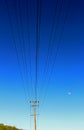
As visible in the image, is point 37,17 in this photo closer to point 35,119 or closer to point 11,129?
point 35,119

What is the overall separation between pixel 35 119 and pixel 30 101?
6.39 metres

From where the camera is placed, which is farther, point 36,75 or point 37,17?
point 36,75

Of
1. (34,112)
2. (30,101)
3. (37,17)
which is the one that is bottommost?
Result: (37,17)

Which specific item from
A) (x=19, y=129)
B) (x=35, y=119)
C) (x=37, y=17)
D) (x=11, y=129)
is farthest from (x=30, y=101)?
(x=37, y=17)

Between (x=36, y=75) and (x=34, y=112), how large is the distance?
21995 mm

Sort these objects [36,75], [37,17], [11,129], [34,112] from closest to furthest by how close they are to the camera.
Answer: [37,17], [36,75], [34,112], [11,129]

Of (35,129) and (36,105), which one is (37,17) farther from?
(36,105)

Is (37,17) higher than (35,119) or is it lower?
lower

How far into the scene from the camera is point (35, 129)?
145ft

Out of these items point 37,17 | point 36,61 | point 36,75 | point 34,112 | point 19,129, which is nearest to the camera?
point 37,17

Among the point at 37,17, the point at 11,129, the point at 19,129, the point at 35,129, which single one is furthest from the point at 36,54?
the point at 19,129

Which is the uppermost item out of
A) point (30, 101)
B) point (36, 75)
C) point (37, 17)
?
point (30, 101)

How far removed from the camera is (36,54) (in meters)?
21.5

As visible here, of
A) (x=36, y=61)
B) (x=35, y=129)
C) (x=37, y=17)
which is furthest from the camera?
(x=35, y=129)
